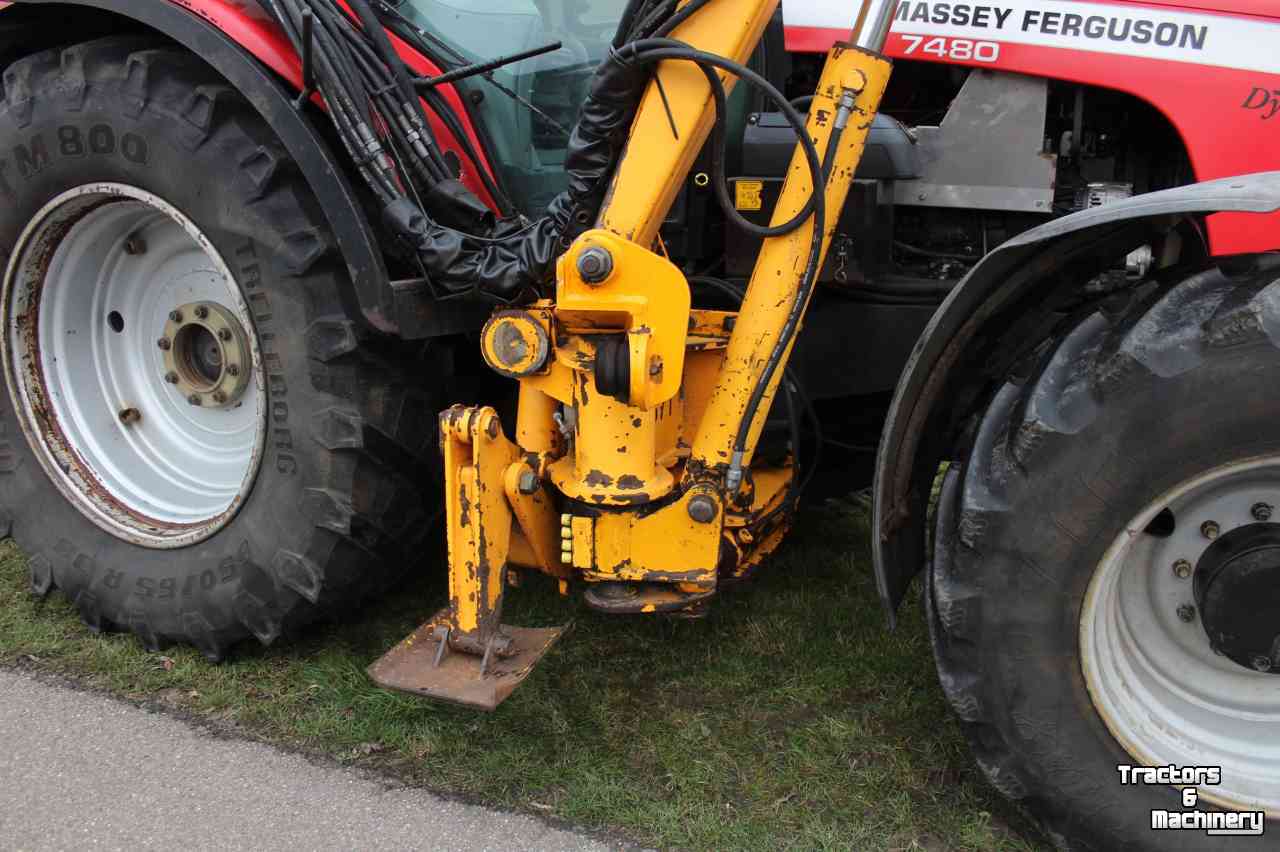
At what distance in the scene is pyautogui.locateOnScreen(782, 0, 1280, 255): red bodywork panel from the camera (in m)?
2.15

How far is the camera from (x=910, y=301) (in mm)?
2461

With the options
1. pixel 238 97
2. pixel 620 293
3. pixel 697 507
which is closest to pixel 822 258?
pixel 620 293

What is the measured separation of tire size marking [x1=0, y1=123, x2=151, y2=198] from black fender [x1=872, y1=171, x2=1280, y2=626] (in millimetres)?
1868

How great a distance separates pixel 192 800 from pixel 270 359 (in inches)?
39.3

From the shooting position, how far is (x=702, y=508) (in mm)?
2115

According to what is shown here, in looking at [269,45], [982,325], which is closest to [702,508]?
[982,325]

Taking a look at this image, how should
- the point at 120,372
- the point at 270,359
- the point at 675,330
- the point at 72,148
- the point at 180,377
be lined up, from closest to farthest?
the point at 675,330 < the point at 270,359 < the point at 72,148 < the point at 180,377 < the point at 120,372

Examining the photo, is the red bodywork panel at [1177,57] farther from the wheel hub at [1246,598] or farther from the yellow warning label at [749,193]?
the wheel hub at [1246,598]

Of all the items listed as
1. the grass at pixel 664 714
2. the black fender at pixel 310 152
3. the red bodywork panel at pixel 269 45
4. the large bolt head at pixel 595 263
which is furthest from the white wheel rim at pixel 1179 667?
the red bodywork panel at pixel 269 45

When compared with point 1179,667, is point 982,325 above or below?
above

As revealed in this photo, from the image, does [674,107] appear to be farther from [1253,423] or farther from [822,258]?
[1253,423]

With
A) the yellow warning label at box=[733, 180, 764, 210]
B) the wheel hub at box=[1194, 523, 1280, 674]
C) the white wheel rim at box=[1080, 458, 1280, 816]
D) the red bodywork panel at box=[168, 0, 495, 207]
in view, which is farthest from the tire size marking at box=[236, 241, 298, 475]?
the wheel hub at box=[1194, 523, 1280, 674]

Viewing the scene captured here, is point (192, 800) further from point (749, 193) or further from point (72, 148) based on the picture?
point (749, 193)

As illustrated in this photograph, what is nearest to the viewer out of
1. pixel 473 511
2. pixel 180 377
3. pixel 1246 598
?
pixel 1246 598
